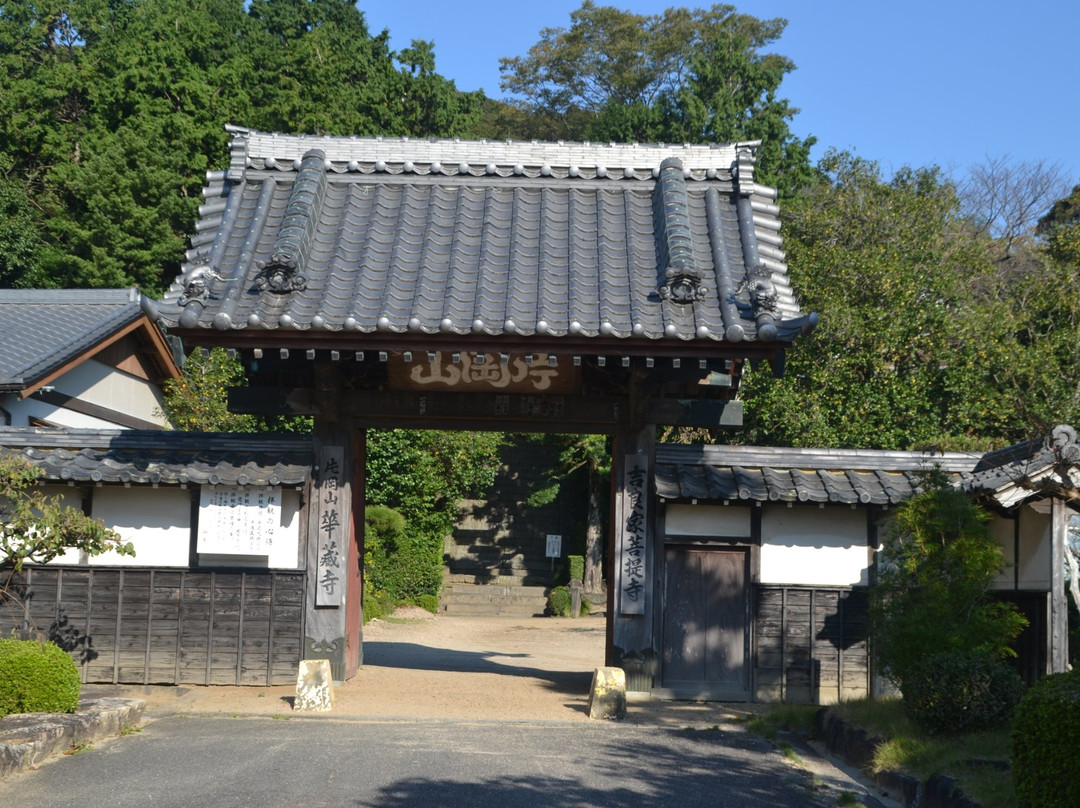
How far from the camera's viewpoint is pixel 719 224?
13.2m

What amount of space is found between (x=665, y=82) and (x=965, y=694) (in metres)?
41.8

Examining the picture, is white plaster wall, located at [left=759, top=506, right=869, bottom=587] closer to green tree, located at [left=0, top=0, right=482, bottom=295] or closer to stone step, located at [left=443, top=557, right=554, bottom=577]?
stone step, located at [left=443, top=557, right=554, bottom=577]

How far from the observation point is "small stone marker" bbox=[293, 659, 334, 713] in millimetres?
11227

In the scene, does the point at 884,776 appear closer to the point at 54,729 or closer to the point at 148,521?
the point at 54,729

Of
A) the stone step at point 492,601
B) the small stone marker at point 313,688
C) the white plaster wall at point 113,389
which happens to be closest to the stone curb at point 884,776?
the small stone marker at point 313,688

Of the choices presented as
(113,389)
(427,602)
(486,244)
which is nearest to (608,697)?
(486,244)

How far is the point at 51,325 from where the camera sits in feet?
75.0

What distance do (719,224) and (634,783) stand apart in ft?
24.1

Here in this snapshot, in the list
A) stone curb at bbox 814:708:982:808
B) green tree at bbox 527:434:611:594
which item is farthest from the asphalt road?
green tree at bbox 527:434:611:594

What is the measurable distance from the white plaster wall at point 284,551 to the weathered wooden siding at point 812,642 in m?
5.59

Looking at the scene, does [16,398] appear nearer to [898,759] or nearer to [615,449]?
[615,449]

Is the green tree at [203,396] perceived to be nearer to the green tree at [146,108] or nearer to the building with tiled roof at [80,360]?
the building with tiled roof at [80,360]

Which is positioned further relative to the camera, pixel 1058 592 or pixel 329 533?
pixel 329 533

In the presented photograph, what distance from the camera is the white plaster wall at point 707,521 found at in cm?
1273
